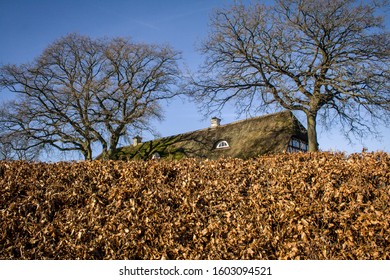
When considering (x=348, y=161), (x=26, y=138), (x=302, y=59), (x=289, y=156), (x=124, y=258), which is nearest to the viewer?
(x=124, y=258)

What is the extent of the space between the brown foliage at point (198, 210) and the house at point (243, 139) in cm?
1538

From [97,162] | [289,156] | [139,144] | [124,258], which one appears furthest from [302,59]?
[139,144]

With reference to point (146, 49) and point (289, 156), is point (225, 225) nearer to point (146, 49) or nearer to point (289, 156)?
point (289, 156)

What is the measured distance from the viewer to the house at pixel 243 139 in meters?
26.1

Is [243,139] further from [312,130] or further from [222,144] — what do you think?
[312,130]

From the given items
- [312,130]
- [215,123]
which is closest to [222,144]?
[215,123]

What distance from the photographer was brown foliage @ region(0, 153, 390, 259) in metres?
5.61

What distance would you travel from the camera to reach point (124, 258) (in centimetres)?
562

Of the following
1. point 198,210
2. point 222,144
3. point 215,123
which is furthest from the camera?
point 215,123

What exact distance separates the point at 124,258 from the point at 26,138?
2893 centimetres

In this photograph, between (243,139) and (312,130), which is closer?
(312,130)

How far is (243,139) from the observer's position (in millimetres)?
28672

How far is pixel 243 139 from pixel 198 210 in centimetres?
2284

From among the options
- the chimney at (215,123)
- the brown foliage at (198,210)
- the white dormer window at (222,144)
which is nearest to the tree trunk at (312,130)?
the white dormer window at (222,144)
